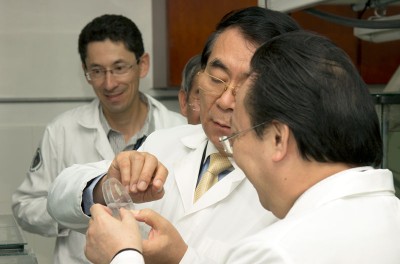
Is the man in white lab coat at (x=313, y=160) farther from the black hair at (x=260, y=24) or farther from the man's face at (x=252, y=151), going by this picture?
the black hair at (x=260, y=24)

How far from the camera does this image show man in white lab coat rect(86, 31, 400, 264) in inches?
41.6

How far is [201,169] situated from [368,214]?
2.15ft

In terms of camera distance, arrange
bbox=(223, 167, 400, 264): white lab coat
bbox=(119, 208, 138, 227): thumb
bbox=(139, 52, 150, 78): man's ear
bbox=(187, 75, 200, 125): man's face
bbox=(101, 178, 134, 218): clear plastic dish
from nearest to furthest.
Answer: bbox=(223, 167, 400, 264): white lab coat → bbox=(119, 208, 138, 227): thumb → bbox=(101, 178, 134, 218): clear plastic dish → bbox=(187, 75, 200, 125): man's face → bbox=(139, 52, 150, 78): man's ear

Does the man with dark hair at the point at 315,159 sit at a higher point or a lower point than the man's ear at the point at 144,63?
higher

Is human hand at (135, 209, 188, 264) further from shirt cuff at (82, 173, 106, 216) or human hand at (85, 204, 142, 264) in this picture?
shirt cuff at (82, 173, 106, 216)

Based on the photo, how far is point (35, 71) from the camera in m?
3.20

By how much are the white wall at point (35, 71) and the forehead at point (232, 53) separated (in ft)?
5.57

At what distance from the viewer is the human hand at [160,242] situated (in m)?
1.36

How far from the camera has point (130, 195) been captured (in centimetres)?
153

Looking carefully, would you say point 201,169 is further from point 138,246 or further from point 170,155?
point 138,246

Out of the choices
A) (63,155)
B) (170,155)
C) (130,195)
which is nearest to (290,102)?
(130,195)

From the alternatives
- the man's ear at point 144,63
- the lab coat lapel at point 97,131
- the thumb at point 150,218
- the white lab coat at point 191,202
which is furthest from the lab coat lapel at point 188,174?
the man's ear at point 144,63

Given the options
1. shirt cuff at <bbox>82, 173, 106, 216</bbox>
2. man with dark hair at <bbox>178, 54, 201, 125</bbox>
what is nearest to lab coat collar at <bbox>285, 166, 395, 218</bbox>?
shirt cuff at <bbox>82, 173, 106, 216</bbox>

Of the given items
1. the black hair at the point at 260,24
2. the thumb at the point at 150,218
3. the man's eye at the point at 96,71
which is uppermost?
the black hair at the point at 260,24
